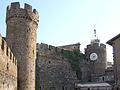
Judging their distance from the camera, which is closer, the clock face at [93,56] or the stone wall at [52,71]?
the stone wall at [52,71]

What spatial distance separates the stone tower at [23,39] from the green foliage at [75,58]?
8.59m

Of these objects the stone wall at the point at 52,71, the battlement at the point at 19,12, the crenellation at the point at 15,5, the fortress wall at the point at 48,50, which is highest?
the crenellation at the point at 15,5

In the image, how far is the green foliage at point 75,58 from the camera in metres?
26.8

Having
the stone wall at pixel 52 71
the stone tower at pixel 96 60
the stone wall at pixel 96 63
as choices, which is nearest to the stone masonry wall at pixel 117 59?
the stone wall at pixel 52 71

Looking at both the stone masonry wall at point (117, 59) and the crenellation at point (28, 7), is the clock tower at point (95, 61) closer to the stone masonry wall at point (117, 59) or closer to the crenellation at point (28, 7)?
the stone masonry wall at point (117, 59)

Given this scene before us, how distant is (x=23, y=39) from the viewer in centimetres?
1775

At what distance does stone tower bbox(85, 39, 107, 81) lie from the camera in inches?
1208

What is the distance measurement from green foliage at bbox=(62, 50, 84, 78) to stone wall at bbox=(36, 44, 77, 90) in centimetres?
59

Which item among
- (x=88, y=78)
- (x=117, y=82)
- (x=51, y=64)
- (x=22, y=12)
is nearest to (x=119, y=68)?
(x=117, y=82)

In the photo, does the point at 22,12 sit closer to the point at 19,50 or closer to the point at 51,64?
the point at 19,50

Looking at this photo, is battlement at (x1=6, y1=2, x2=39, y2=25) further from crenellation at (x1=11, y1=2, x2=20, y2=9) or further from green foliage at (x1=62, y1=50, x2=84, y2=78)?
green foliage at (x1=62, y1=50, x2=84, y2=78)

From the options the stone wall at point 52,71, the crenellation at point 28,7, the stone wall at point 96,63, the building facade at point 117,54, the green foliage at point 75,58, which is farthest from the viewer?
the stone wall at point 96,63

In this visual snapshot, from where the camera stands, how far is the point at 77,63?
2816cm

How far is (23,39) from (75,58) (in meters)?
11.7
